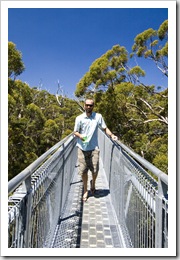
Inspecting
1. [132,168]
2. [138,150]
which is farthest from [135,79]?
[132,168]

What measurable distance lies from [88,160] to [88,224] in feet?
3.30

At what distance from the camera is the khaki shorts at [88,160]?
14.5 feet

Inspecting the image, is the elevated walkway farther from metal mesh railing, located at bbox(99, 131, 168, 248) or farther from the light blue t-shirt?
the light blue t-shirt

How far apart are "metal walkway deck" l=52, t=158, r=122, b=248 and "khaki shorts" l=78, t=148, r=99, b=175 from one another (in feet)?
1.60

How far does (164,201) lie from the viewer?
1794 mm

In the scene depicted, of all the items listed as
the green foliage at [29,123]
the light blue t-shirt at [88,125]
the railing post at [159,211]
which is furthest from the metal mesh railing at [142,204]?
the green foliage at [29,123]

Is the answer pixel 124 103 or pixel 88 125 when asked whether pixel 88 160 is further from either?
pixel 124 103

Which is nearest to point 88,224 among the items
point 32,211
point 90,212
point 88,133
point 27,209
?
point 90,212

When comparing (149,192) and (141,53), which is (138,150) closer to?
(141,53)

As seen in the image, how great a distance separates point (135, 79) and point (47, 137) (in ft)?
43.2

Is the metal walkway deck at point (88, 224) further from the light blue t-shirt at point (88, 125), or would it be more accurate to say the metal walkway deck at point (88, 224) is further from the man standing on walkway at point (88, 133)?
the light blue t-shirt at point (88, 125)

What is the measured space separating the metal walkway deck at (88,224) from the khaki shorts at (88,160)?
1.60 ft

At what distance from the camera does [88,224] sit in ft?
12.3
